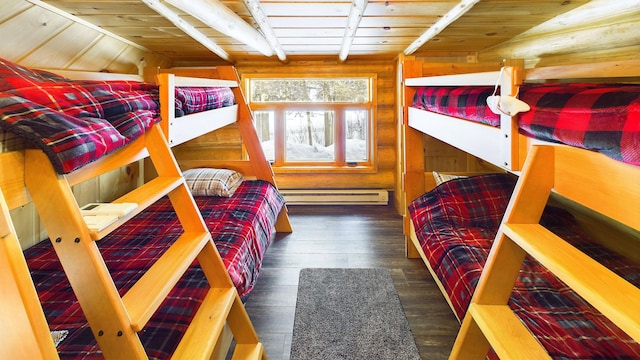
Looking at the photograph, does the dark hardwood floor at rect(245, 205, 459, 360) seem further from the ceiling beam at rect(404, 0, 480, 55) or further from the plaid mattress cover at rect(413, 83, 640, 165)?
the ceiling beam at rect(404, 0, 480, 55)

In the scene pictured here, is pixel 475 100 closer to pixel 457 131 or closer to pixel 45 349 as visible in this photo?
pixel 457 131

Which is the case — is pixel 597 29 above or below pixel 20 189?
Result: above

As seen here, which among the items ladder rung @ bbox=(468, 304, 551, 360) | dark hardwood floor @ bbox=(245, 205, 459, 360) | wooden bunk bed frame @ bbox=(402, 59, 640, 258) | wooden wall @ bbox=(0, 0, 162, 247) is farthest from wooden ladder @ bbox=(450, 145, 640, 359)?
wooden wall @ bbox=(0, 0, 162, 247)

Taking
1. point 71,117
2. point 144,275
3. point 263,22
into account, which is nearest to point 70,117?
point 71,117

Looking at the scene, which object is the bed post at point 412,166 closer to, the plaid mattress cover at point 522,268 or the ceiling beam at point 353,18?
the plaid mattress cover at point 522,268

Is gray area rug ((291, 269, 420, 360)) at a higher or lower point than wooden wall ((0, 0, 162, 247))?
lower

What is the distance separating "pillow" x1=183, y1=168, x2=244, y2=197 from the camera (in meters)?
2.92

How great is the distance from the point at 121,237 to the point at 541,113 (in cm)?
210

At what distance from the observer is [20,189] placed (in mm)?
794

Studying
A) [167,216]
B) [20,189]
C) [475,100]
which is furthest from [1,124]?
[167,216]

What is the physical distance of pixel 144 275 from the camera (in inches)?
43.4

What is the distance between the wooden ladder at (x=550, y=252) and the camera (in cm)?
83

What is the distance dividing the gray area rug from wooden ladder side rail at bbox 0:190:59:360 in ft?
4.64

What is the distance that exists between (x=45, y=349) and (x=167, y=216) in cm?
205
